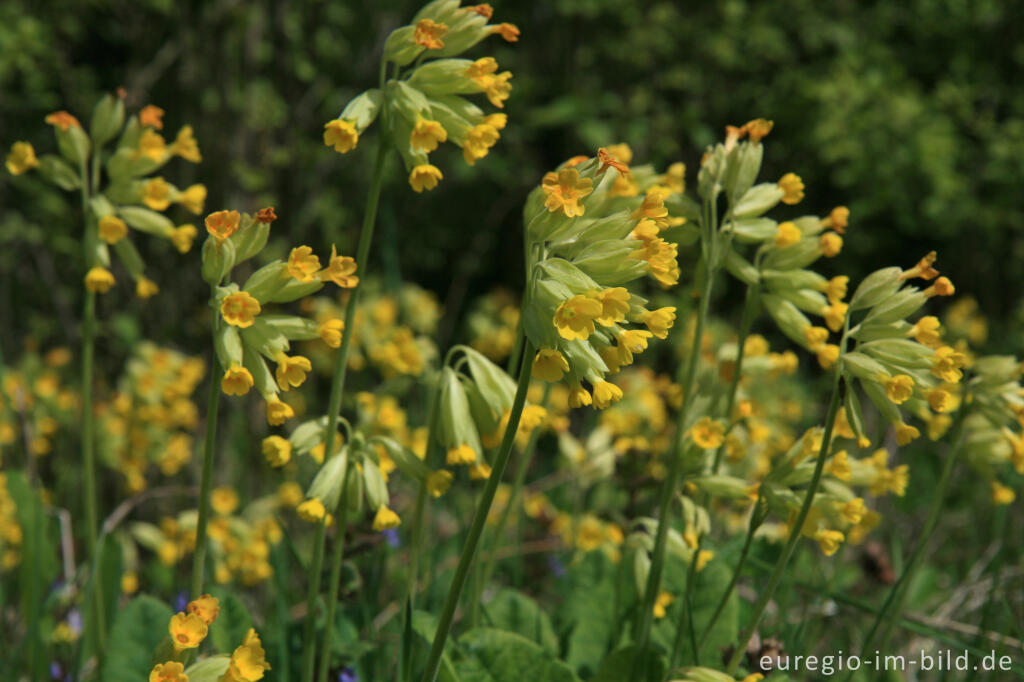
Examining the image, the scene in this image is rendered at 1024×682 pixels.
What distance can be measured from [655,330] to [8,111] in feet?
18.3

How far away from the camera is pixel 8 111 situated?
5.58 m

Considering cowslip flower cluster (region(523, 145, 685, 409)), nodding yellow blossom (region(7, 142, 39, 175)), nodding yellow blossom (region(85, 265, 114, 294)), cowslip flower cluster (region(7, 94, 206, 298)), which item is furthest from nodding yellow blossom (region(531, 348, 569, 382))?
nodding yellow blossom (region(7, 142, 39, 175))

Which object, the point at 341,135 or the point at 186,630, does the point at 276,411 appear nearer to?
the point at 186,630

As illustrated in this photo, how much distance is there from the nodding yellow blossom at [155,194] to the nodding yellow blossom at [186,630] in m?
1.04

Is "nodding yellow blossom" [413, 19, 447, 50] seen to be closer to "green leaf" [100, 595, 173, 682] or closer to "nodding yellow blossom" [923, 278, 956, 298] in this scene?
"nodding yellow blossom" [923, 278, 956, 298]

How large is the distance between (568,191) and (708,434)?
658 mm

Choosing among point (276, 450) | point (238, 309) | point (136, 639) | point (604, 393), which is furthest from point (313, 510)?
point (136, 639)

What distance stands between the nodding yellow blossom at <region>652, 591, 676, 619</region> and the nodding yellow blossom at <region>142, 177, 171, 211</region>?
132cm

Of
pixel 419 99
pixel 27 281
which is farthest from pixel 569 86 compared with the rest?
pixel 419 99

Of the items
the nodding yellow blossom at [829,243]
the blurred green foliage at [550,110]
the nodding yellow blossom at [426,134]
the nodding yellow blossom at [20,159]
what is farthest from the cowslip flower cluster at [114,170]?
the blurred green foliage at [550,110]

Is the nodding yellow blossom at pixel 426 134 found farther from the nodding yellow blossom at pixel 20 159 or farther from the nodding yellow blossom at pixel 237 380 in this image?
the nodding yellow blossom at pixel 20 159

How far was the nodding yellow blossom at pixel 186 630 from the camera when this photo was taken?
124 cm

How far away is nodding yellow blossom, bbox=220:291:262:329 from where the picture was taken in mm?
1318

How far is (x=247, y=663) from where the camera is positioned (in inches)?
50.8
